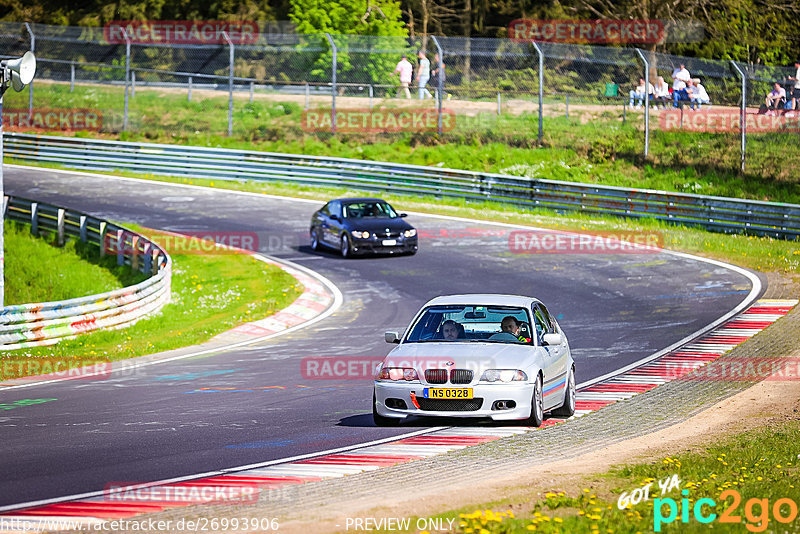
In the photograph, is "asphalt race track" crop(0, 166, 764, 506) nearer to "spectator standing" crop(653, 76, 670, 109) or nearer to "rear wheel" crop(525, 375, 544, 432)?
"rear wheel" crop(525, 375, 544, 432)

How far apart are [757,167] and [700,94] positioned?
2.72 metres

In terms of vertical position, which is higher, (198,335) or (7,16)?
(7,16)

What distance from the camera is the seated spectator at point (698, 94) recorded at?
32.2 metres

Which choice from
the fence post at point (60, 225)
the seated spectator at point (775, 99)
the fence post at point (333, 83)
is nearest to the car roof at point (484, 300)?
the fence post at point (60, 225)

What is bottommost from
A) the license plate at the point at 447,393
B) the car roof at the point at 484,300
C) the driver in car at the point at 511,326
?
the license plate at the point at 447,393

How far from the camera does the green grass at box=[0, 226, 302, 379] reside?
58.1ft

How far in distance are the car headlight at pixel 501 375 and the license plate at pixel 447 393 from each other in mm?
209

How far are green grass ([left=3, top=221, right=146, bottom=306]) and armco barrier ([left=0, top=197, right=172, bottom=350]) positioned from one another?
1.11 ft

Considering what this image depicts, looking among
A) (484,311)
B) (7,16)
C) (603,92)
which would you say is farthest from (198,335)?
(7,16)

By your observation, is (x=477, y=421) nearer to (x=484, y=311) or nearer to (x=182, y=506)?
(x=484, y=311)

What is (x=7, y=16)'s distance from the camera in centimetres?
6625

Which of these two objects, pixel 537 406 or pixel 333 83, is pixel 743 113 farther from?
pixel 537 406

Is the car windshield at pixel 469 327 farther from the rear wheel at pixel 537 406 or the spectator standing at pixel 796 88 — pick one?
the spectator standing at pixel 796 88

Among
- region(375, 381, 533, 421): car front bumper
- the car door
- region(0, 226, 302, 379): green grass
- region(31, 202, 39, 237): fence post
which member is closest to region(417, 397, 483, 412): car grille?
region(375, 381, 533, 421): car front bumper
